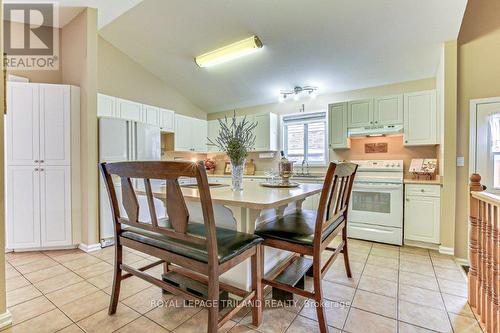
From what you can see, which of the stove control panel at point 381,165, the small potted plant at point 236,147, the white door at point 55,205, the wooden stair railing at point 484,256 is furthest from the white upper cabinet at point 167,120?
the wooden stair railing at point 484,256

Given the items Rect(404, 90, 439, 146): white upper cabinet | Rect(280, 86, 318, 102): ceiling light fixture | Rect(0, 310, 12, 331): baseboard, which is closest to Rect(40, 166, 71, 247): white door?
Rect(0, 310, 12, 331): baseboard

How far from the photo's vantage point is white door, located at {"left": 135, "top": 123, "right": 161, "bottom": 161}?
137 inches

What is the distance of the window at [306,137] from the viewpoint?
448cm

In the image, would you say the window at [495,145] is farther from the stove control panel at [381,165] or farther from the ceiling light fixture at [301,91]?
the ceiling light fixture at [301,91]

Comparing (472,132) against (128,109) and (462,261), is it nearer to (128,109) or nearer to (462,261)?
(462,261)

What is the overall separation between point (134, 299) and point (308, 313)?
1351 mm

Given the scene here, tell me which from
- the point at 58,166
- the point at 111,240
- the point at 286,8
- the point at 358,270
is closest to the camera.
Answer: the point at 358,270

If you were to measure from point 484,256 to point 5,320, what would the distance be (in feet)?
10.6

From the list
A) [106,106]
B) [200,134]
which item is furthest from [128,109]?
[200,134]

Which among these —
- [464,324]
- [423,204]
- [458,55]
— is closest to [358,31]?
[458,55]

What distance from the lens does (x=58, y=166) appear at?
9.66ft

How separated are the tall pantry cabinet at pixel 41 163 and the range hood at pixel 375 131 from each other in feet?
12.5

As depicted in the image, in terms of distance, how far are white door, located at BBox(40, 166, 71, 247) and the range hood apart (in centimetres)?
393

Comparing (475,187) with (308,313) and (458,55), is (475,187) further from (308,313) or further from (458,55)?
(458,55)
